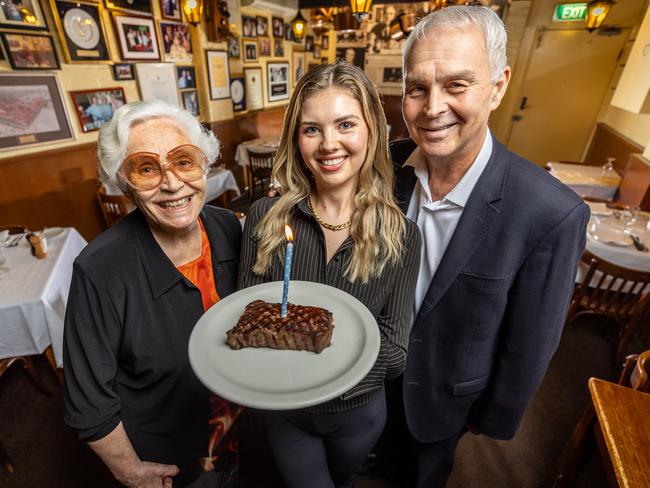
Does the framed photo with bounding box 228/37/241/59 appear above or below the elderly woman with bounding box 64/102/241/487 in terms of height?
above

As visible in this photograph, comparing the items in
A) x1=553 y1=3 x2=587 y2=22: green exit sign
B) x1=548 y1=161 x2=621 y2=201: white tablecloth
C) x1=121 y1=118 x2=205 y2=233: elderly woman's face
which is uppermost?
x1=553 y1=3 x2=587 y2=22: green exit sign

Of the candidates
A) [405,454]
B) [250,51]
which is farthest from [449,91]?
[250,51]

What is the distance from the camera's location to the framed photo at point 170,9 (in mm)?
5664

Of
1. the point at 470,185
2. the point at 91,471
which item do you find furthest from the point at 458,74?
the point at 91,471

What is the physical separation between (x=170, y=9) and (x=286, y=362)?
7.01 meters

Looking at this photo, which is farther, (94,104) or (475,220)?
(94,104)

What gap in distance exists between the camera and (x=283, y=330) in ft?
4.00

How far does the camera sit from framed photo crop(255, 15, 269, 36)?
8177 mm

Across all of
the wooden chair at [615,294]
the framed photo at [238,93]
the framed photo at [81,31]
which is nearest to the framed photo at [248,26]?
the framed photo at [238,93]

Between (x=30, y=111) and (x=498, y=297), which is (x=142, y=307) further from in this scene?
(x=30, y=111)

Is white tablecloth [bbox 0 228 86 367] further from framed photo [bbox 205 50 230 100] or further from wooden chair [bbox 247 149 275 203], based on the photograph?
framed photo [bbox 205 50 230 100]

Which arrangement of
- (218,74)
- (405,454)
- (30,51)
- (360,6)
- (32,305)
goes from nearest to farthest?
(405,454)
(32,305)
(30,51)
(360,6)
(218,74)

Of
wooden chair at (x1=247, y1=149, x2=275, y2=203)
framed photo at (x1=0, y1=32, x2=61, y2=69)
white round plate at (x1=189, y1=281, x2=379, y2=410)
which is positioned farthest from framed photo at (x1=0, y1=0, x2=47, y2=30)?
white round plate at (x1=189, y1=281, x2=379, y2=410)

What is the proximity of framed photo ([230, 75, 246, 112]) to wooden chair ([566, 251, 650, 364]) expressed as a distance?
25.0 feet
